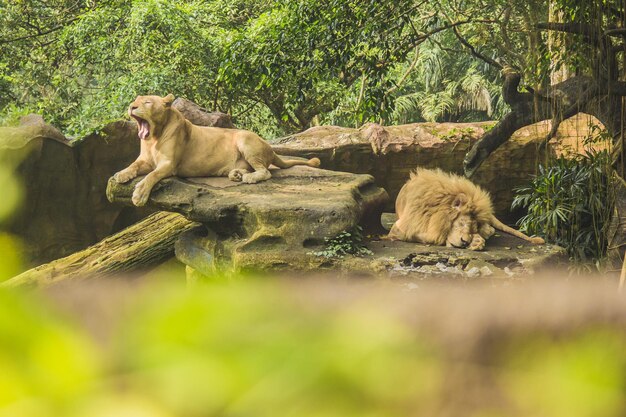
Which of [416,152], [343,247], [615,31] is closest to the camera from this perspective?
[343,247]

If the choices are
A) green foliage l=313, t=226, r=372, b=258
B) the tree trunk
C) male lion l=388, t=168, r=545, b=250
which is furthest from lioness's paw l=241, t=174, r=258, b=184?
male lion l=388, t=168, r=545, b=250

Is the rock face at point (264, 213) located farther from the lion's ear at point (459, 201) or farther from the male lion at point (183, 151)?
the lion's ear at point (459, 201)

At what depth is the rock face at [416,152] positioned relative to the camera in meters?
7.96

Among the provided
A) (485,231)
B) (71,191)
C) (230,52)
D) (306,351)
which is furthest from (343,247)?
(306,351)

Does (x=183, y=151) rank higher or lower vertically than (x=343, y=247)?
higher

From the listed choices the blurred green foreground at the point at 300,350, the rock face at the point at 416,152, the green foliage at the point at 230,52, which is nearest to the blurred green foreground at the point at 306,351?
the blurred green foreground at the point at 300,350

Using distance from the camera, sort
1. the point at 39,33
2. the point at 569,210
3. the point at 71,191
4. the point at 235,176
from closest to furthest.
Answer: the point at 235,176
the point at 569,210
the point at 71,191
the point at 39,33

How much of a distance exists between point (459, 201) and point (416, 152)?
74.7 inches

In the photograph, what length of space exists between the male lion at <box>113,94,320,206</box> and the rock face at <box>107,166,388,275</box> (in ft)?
0.32

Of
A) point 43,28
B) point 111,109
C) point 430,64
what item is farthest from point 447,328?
point 430,64

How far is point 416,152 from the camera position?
8125 mm

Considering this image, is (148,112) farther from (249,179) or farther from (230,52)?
(230,52)

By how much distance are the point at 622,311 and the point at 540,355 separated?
0.18 m

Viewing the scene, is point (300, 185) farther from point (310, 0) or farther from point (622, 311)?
point (622, 311)
